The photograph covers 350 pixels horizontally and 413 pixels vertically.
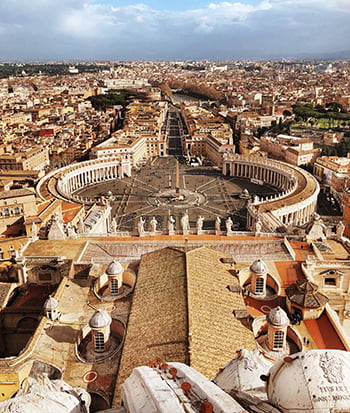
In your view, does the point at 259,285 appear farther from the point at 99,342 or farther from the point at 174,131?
the point at 174,131

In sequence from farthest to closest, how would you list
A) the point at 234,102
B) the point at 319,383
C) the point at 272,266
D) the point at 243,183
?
the point at 234,102
the point at 243,183
the point at 272,266
the point at 319,383

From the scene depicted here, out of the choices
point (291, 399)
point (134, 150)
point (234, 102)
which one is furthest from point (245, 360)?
point (234, 102)

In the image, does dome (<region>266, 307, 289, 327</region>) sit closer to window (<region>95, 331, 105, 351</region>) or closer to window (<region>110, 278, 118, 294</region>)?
window (<region>95, 331, 105, 351</region>)

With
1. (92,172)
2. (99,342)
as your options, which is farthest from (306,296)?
(92,172)

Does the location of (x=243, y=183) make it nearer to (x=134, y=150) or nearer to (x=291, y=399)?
(x=134, y=150)

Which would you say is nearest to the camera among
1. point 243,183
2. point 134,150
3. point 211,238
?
point 211,238

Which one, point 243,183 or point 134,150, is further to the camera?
point 134,150

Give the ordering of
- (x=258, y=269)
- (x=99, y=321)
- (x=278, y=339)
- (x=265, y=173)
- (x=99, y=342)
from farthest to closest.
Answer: (x=265, y=173) → (x=258, y=269) → (x=99, y=342) → (x=278, y=339) → (x=99, y=321)
